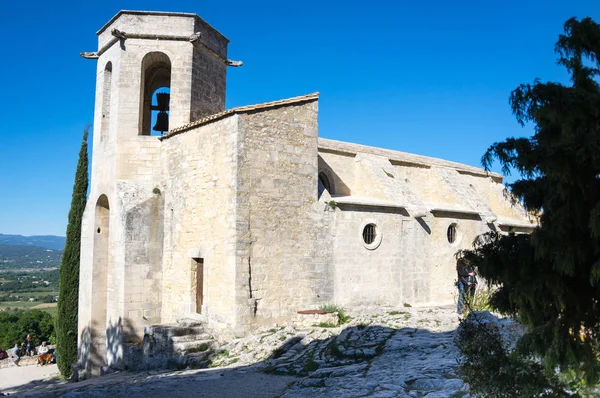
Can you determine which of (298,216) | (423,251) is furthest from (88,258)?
(423,251)

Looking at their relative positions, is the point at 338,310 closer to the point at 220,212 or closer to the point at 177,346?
the point at 220,212

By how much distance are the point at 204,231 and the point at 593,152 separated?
32.4 ft

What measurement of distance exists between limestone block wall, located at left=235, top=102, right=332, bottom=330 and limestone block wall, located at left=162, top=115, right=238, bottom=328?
29cm

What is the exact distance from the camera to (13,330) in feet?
99.2

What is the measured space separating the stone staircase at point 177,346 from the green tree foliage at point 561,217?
26.1 ft

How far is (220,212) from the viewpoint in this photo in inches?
445

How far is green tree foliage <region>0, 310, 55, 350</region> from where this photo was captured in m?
29.8

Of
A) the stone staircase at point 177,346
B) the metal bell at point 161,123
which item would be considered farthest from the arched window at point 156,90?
the stone staircase at point 177,346

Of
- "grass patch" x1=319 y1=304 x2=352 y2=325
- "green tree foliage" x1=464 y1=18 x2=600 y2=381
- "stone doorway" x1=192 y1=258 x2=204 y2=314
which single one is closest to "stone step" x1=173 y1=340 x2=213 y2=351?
"stone doorway" x1=192 y1=258 x2=204 y2=314

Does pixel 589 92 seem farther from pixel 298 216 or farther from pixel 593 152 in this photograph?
pixel 298 216

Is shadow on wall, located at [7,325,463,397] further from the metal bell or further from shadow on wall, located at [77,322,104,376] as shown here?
the metal bell

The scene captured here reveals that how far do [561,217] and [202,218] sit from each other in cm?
970

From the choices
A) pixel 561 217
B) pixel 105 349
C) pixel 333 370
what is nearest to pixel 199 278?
pixel 105 349

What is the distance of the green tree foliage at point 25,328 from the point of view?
2977cm
